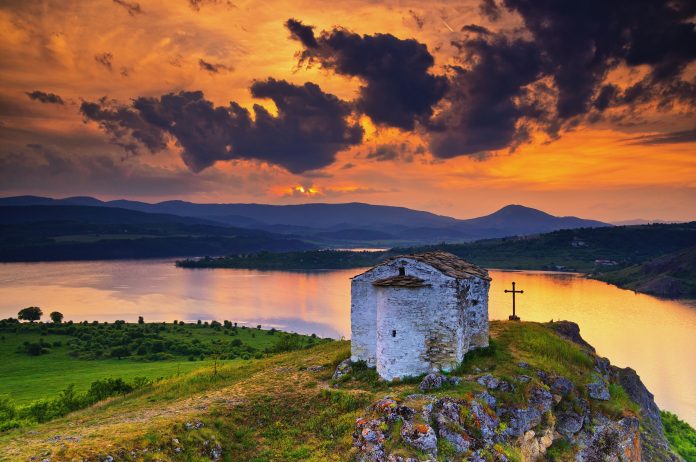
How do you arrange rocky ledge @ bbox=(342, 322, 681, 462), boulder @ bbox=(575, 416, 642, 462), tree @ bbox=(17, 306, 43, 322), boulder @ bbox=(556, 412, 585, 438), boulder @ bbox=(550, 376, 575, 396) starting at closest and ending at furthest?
rocky ledge @ bbox=(342, 322, 681, 462) → boulder @ bbox=(575, 416, 642, 462) → boulder @ bbox=(556, 412, 585, 438) → boulder @ bbox=(550, 376, 575, 396) → tree @ bbox=(17, 306, 43, 322)

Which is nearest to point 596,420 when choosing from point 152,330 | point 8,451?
point 8,451

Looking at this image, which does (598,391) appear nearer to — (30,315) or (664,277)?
(30,315)

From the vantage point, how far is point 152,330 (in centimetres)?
8312

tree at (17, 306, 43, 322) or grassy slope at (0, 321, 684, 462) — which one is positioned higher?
grassy slope at (0, 321, 684, 462)

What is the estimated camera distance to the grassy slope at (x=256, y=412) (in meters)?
19.9

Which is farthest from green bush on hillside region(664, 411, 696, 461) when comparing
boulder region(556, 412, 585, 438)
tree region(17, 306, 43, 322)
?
tree region(17, 306, 43, 322)

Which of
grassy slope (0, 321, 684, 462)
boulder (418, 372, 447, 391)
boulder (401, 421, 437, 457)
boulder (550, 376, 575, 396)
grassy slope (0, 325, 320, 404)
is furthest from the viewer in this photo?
grassy slope (0, 325, 320, 404)

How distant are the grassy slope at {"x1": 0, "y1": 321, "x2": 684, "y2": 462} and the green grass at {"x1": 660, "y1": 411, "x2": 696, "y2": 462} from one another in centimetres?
1626

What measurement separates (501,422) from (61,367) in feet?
172

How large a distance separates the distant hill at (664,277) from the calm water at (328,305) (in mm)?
5418

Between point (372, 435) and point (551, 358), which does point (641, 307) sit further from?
point (372, 435)

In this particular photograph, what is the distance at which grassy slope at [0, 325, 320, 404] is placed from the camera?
43950mm

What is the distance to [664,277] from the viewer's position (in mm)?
125375

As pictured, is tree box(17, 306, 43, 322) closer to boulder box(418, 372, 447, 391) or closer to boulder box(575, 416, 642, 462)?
boulder box(418, 372, 447, 391)
